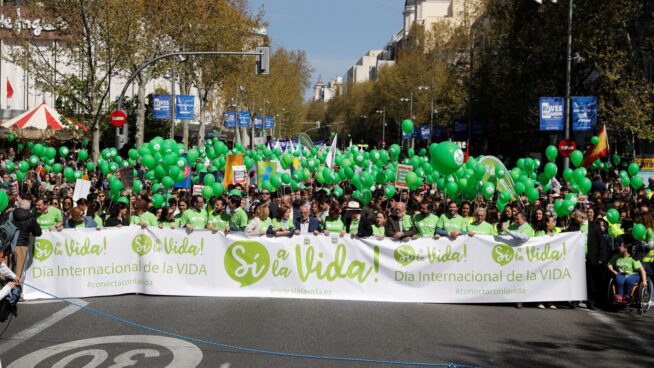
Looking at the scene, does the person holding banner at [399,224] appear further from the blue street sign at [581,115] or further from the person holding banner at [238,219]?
the blue street sign at [581,115]

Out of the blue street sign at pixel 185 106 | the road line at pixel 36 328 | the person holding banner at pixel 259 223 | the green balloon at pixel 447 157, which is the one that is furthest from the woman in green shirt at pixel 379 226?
the blue street sign at pixel 185 106

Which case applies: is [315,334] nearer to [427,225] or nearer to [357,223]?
[427,225]

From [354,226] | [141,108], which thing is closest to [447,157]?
[354,226]

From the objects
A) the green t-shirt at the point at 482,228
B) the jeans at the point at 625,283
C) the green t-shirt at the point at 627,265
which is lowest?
the jeans at the point at 625,283

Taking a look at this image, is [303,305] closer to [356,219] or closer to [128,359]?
[356,219]

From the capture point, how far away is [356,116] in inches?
4791

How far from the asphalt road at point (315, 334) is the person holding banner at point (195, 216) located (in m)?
1.34

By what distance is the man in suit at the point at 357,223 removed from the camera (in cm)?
1163

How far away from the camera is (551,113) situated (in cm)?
2875

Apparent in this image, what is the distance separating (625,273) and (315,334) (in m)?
4.62

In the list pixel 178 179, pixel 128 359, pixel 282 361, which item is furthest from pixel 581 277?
pixel 178 179

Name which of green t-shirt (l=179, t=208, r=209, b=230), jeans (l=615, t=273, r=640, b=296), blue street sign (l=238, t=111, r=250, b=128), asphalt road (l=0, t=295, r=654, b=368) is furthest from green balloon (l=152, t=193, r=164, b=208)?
blue street sign (l=238, t=111, r=250, b=128)

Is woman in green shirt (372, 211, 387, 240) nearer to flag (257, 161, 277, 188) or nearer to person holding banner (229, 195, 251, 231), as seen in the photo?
person holding banner (229, 195, 251, 231)

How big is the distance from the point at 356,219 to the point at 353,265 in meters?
1.47
